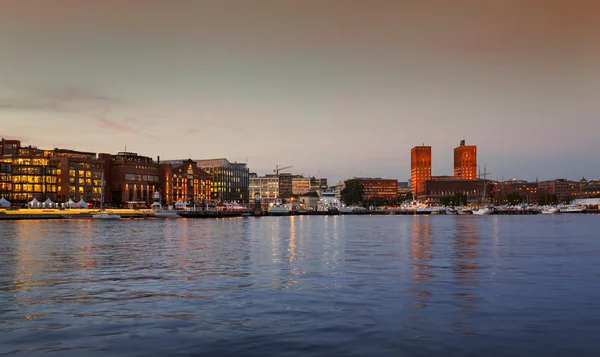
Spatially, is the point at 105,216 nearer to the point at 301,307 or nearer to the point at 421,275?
the point at 421,275

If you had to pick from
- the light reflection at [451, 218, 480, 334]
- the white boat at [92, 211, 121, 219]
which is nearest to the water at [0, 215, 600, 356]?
the light reflection at [451, 218, 480, 334]

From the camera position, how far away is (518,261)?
41406mm

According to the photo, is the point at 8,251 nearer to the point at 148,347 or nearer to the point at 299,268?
the point at 299,268

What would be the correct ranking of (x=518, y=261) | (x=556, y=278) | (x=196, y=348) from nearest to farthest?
(x=196, y=348)
(x=556, y=278)
(x=518, y=261)

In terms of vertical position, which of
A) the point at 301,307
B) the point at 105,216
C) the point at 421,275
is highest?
the point at 301,307

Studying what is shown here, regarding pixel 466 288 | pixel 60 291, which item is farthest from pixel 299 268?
pixel 60 291

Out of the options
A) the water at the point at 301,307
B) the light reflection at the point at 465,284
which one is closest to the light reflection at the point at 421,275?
the water at the point at 301,307

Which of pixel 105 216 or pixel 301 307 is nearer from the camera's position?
pixel 301 307

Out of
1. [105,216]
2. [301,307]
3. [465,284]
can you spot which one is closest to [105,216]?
[105,216]

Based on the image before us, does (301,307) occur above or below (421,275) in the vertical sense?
above

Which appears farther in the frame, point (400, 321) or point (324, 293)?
point (324, 293)

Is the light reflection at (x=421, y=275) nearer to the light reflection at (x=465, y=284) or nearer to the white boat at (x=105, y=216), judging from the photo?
the light reflection at (x=465, y=284)

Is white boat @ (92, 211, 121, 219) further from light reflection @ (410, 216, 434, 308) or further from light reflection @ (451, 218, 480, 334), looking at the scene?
light reflection @ (451, 218, 480, 334)

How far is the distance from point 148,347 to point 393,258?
29456 mm
